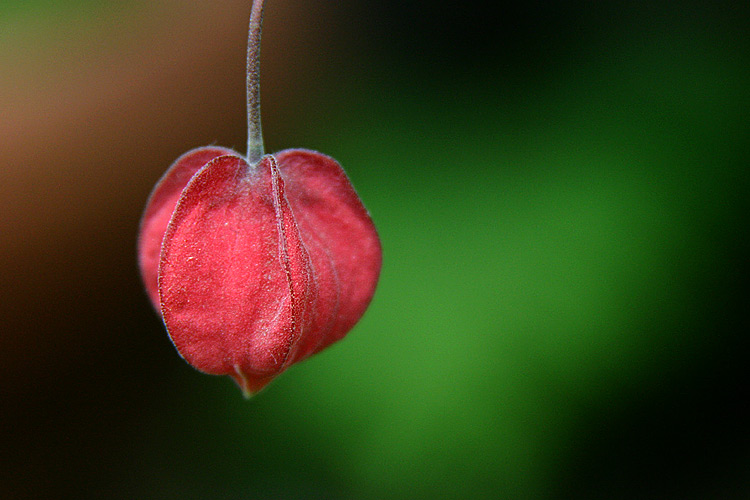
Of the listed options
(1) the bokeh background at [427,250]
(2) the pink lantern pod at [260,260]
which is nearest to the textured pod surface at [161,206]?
(2) the pink lantern pod at [260,260]

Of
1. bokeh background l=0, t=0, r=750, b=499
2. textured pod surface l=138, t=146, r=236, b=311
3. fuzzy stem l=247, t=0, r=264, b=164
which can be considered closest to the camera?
fuzzy stem l=247, t=0, r=264, b=164

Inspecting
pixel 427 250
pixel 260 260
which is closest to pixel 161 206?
pixel 260 260

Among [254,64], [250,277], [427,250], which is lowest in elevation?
[427,250]

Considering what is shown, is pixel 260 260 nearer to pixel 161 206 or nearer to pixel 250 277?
pixel 250 277

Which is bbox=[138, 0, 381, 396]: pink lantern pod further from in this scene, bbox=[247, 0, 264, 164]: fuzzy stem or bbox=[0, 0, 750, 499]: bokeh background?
bbox=[0, 0, 750, 499]: bokeh background

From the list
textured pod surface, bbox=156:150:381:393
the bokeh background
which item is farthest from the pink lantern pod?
the bokeh background

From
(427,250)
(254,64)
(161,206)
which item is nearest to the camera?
(254,64)
